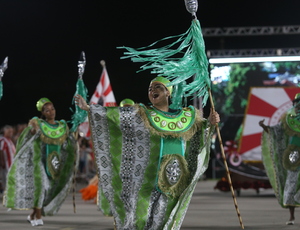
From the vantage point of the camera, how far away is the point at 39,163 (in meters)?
10.3

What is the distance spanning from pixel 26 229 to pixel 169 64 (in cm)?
332

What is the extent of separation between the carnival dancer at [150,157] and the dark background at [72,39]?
14.8m

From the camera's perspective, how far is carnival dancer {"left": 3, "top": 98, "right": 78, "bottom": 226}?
10.2 metres

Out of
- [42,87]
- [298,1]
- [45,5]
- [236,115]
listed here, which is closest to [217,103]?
[236,115]

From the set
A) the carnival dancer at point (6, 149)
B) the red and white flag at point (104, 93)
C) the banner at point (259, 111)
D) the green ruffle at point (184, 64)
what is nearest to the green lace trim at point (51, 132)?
the green ruffle at point (184, 64)

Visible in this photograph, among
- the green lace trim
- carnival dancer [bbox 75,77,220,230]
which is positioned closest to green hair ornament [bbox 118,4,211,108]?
carnival dancer [bbox 75,77,220,230]

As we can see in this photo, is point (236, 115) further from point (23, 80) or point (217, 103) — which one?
point (23, 80)

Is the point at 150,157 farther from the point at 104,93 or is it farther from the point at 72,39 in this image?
the point at 72,39

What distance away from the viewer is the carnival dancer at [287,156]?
32.3 ft

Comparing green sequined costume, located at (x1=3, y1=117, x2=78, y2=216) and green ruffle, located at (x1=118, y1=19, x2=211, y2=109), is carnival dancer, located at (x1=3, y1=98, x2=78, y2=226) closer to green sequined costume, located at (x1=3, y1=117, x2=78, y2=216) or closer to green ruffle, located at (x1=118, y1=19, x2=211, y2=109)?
green sequined costume, located at (x1=3, y1=117, x2=78, y2=216)

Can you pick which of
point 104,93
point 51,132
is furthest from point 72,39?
point 51,132

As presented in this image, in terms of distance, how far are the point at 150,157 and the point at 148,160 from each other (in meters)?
0.03

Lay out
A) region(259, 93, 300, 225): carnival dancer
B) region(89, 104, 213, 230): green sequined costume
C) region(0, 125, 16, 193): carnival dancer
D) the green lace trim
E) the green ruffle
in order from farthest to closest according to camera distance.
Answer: region(0, 125, 16, 193): carnival dancer, the green lace trim, region(259, 93, 300, 225): carnival dancer, the green ruffle, region(89, 104, 213, 230): green sequined costume

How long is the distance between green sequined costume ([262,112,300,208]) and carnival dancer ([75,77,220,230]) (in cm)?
325
